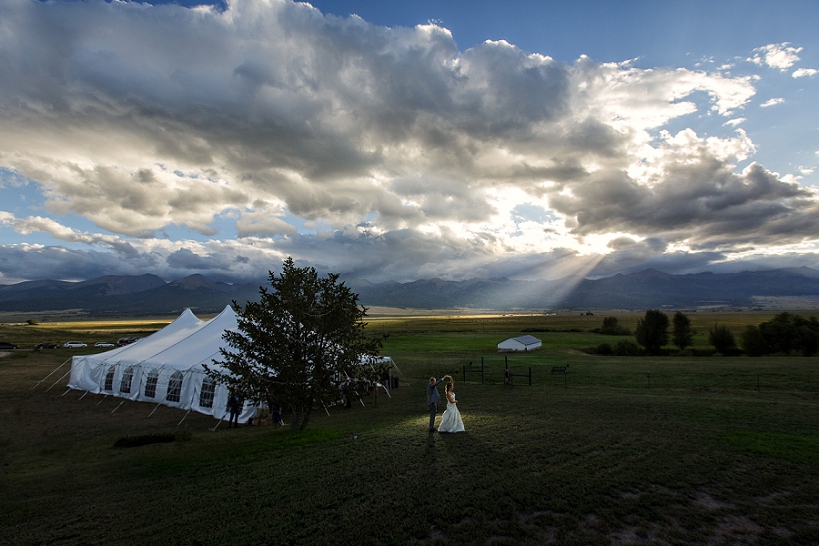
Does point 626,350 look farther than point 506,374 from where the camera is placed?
Yes

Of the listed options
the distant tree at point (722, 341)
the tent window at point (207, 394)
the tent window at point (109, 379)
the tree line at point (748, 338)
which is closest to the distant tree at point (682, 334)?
the tree line at point (748, 338)

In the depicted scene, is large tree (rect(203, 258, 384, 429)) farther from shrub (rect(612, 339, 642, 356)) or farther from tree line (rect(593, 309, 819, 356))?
shrub (rect(612, 339, 642, 356))

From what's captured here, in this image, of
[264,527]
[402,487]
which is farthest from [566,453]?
[264,527]

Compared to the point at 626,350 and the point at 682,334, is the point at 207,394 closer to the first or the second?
the point at 626,350

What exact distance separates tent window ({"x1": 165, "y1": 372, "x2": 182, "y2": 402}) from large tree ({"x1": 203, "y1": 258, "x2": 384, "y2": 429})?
998cm

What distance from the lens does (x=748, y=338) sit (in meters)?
59.4

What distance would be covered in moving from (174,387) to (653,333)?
70873 mm

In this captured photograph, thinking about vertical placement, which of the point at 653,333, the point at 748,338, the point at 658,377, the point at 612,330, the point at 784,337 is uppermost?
the point at 784,337

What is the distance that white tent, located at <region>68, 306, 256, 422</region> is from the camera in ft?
73.9

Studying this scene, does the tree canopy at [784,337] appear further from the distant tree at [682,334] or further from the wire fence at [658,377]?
the wire fence at [658,377]

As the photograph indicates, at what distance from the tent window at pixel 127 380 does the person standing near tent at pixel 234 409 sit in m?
11.9

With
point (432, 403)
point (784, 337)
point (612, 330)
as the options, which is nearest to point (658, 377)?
point (432, 403)

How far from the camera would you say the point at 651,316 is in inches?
2660

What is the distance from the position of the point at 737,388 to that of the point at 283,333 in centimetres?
3186
